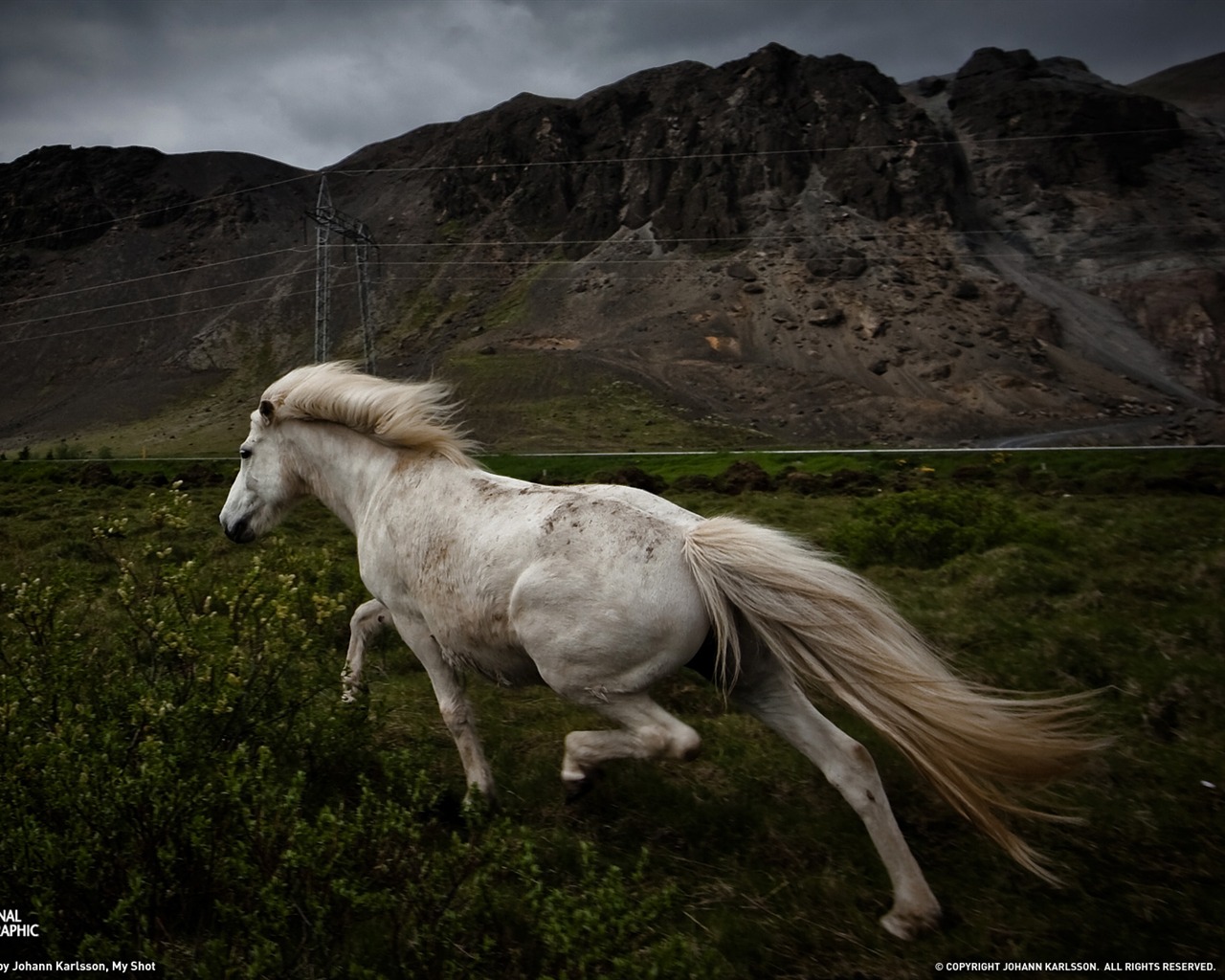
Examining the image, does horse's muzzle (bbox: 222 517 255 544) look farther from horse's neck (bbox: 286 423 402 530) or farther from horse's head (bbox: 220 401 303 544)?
horse's neck (bbox: 286 423 402 530)

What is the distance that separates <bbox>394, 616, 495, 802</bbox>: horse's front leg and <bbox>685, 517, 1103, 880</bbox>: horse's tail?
1516mm

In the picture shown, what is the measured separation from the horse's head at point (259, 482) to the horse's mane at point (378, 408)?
7.1 inches

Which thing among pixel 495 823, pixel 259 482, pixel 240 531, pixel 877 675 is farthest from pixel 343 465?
pixel 877 675

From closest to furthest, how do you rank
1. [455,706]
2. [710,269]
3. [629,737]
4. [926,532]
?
1. [629,737]
2. [455,706]
3. [926,532]
4. [710,269]

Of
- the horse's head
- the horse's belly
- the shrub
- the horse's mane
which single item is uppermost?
the horse's mane

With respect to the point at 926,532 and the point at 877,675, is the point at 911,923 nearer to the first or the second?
the point at 877,675

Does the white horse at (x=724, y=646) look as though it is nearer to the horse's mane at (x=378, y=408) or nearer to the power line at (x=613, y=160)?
the horse's mane at (x=378, y=408)

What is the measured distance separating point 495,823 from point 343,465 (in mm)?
2724

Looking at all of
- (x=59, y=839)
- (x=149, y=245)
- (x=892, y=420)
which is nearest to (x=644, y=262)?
(x=892, y=420)

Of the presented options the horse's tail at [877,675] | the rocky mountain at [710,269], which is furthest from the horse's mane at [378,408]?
the rocky mountain at [710,269]

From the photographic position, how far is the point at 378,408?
5.09 meters

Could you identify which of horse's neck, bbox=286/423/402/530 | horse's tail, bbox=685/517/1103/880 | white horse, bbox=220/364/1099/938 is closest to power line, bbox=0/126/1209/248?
horse's neck, bbox=286/423/402/530

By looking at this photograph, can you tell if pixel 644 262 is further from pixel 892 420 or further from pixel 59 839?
pixel 59 839

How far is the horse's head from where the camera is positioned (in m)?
5.48
